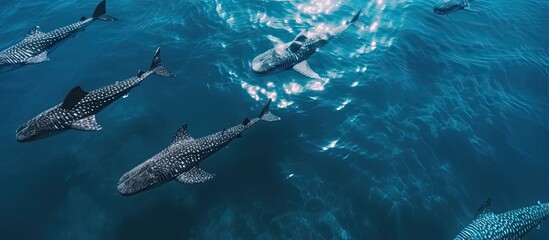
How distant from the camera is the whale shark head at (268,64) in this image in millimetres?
13570

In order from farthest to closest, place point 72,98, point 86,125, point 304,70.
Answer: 1. point 304,70
2. point 86,125
3. point 72,98

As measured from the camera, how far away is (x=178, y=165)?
10.4 meters

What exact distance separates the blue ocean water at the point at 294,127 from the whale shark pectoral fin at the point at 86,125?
206 centimetres

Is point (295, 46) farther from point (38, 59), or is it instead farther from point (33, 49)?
point (33, 49)

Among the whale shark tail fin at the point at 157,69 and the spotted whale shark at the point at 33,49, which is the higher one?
the spotted whale shark at the point at 33,49

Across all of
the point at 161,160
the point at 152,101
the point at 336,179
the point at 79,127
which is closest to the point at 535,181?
the point at 336,179

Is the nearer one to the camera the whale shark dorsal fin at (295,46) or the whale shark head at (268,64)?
the whale shark head at (268,64)

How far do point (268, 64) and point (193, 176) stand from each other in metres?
6.21

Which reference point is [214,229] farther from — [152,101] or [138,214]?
[152,101]

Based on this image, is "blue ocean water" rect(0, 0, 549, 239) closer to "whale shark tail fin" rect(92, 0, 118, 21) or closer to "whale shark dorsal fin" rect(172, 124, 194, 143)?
"whale shark dorsal fin" rect(172, 124, 194, 143)

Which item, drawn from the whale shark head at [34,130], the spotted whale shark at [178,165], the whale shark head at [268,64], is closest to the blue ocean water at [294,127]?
the spotted whale shark at [178,165]

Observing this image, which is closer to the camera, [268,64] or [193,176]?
[193,176]

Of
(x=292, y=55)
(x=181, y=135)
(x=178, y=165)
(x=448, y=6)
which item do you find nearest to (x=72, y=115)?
(x=181, y=135)

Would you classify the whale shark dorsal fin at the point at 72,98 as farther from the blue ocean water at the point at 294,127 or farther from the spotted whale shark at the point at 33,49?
the spotted whale shark at the point at 33,49
